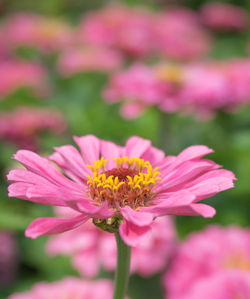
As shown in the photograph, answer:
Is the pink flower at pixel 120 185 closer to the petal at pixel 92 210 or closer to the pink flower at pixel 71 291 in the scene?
the petal at pixel 92 210

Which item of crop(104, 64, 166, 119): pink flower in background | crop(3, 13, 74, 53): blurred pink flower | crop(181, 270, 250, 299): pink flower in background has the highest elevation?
crop(3, 13, 74, 53): blurred pink flower

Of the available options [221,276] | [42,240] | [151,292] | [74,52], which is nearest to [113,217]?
[221,276]

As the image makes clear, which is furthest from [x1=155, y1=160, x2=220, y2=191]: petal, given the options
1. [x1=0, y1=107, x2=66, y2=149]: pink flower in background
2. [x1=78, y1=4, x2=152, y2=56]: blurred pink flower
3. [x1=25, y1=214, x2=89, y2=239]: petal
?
[x1=78, y1=4, x2=152, y2=56]: blurred pink flower

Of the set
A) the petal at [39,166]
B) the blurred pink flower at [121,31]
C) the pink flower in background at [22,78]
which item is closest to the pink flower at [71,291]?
the petal at [39,166]

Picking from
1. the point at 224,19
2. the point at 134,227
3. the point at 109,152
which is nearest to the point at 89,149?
the point at 109,152

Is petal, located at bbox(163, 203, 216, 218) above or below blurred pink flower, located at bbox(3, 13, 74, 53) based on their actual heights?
below

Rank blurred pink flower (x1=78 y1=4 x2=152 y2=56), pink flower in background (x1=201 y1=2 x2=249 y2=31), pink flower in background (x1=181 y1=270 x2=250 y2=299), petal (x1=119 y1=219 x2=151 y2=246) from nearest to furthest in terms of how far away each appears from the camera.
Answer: petal (x1=119 y1=219 x2=151 y2=246) < pink flower in background (x1=181 y1=270 x2=250 y2=299) < blurred pink flower (x1=78 y1=4 x2=152 y2=56) < pink flower in background (x1=201 y1=2 x2=249 y2=31)

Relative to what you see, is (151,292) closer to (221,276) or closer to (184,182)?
(221,276)

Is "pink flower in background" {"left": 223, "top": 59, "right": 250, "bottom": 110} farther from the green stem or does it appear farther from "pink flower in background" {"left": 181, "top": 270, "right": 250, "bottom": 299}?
the green stem
